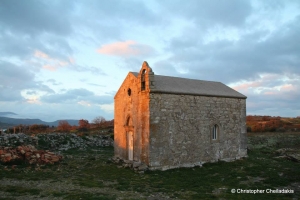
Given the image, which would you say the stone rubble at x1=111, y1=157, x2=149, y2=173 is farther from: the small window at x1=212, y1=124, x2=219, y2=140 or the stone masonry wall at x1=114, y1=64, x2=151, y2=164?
the small window at x1=212, y1=124, x2=219, y2=140

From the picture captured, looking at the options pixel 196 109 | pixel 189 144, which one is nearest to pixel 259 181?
pixel 189 144

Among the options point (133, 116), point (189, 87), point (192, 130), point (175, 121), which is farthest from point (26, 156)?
point (189, 87)

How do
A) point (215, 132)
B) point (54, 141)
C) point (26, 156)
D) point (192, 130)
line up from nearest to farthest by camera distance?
1. point (26, 156)
2. point (192, 130)
3. point (215, 132)
4. point (54, 141)

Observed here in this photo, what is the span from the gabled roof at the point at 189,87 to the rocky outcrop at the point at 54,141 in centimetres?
1287

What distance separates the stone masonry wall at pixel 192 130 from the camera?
15.7m

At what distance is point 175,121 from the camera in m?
16.4

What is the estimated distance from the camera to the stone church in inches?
619

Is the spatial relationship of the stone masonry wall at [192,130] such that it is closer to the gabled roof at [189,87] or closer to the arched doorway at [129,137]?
the gabled roof at [189,87]

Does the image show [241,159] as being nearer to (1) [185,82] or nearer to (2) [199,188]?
(1) [185,82]

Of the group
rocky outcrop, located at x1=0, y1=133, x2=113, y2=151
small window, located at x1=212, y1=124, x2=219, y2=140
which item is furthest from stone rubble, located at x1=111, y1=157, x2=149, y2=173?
rocky outcrop, located at x1=0, y1=133, x2=113, y2=151

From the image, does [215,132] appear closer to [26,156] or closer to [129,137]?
[129,137]

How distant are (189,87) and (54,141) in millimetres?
15878

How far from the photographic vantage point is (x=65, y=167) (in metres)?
16.2

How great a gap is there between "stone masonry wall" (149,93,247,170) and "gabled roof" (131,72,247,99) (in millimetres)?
330
